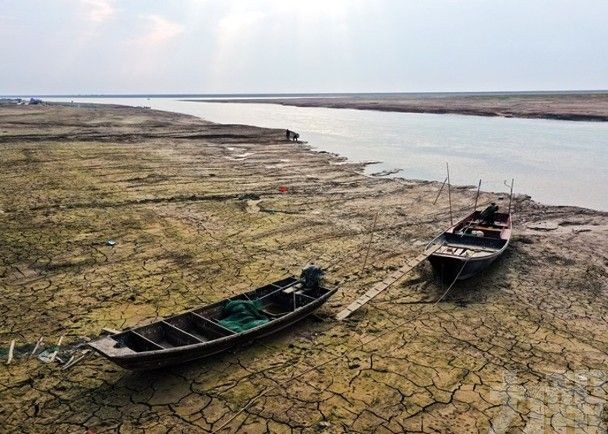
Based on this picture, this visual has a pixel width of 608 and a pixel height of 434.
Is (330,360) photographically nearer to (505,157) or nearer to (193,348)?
(193,348)

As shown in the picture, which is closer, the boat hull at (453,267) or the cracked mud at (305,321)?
the cracked mud at (305,321)

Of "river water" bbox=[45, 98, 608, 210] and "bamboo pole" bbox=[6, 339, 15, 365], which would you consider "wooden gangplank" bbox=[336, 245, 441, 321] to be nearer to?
"bamboo pole" bbox=[6, 339, 15, 365]

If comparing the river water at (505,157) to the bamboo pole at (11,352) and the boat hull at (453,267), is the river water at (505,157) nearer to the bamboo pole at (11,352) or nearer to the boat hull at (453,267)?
the boat hull at (453,267)

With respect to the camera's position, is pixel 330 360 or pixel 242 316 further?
pixel 242 316

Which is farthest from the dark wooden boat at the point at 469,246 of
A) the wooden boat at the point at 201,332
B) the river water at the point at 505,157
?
the river water at the point at 505,157

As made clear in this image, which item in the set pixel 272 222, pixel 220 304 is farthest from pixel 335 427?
pixel 272 222

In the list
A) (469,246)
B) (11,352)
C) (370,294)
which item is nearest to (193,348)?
(11,352)

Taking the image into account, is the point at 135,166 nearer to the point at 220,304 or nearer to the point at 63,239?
the point at 63,239
